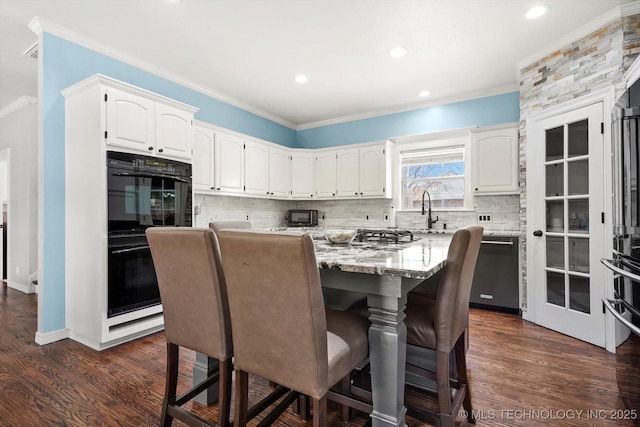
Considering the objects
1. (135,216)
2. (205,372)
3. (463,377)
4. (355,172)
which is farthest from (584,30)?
(135,216)

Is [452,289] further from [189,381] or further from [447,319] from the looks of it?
[189,381]

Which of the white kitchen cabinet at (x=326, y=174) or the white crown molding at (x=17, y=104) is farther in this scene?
the white kitchen cabinet at (x=326, y=174)

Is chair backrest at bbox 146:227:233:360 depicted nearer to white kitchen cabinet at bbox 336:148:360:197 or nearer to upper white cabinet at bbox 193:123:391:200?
upper white cabinet at bbox 193:123:391:200

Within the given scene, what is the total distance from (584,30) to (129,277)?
4762mm

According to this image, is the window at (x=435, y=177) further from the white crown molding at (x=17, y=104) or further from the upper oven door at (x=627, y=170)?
the white crown molding at (x=17, y=104)

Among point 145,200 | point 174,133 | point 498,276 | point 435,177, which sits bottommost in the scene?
point 498,276

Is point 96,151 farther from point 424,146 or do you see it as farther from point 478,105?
point 478,105

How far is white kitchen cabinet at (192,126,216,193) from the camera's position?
376 centimetres

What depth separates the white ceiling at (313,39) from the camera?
103 inches

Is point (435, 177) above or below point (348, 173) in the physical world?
below

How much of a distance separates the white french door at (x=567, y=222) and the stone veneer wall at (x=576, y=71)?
17 cm

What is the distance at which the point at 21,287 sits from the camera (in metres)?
4.62

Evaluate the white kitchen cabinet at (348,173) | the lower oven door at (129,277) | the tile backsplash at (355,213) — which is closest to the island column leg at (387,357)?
the lower oven door at (129,277)

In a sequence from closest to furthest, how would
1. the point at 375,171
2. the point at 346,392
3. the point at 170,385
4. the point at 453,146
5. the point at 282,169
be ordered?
the point at 170,385 < the point at 346,392 < the point at 453,146 < the point at 375,171 < the point at 282,169
